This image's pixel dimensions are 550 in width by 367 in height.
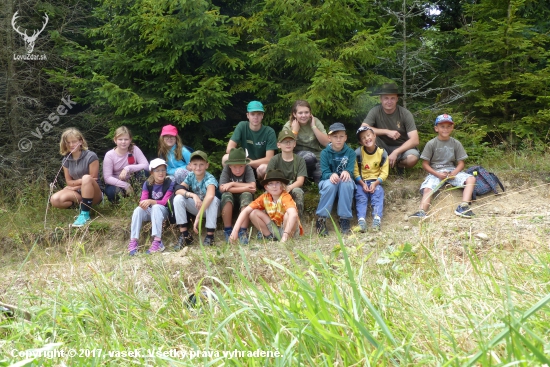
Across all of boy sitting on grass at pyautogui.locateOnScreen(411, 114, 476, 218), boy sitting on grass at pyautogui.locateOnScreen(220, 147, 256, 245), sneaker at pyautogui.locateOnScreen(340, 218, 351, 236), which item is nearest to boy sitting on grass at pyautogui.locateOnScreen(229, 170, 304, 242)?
boy sitting on grass at pyautogui.locateOnScreen(220, 147, 256, 245)

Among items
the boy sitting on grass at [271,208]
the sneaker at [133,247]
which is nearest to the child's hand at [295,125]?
the boy sitting on grass at [271,208]

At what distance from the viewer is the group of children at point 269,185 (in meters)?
6.06

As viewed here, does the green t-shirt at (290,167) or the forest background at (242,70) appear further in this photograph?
the forest background at (242,70)

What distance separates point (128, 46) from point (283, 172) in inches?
153

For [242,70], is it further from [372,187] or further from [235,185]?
[372,187]

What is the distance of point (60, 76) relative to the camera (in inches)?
362

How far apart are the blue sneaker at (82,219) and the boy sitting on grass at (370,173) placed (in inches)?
145

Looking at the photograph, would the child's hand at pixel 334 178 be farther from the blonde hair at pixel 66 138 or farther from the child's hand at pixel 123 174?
the blonde hair at pixel 66 138

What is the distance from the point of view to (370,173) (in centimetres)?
666

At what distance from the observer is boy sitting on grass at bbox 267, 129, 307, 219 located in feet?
21.3

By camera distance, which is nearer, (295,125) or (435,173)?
(435,173)

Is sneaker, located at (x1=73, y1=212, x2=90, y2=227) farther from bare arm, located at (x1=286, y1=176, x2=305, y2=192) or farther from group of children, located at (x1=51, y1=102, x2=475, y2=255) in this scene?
bare arm, located at (x1=286, y1=176, x2=305, y2=192)

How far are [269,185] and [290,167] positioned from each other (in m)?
0.70

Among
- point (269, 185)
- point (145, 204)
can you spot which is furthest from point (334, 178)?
point (145, 204)
